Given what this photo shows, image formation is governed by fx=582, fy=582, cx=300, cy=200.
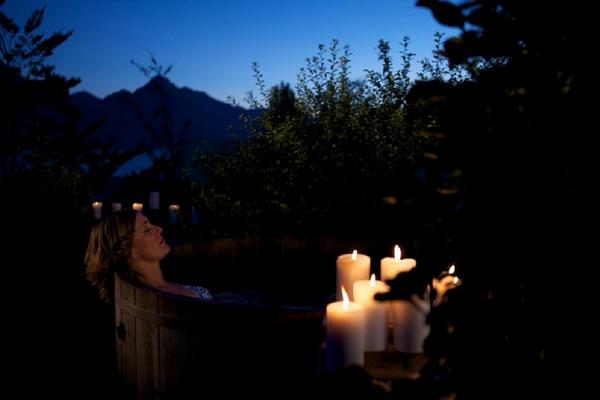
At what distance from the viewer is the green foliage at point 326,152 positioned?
7727 mm

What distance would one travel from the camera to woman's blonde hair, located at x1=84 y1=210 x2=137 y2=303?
4.19 meters

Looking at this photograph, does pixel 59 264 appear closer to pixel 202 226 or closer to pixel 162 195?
pixel 202 226

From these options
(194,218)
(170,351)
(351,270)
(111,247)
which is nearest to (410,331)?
(351,270)

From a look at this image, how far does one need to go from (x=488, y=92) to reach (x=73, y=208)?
383 inches

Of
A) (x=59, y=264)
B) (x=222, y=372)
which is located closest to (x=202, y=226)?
(x=59, y=264)

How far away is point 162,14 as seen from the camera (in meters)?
24.1

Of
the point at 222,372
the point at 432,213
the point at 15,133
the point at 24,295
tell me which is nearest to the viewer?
the point at 432,213

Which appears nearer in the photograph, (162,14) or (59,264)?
(59,264)

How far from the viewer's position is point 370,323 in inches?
94.8

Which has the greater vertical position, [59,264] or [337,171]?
[337,171]

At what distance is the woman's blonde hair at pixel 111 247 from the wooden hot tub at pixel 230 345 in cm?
71

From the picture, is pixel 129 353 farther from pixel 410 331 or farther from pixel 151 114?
pixel 151 114

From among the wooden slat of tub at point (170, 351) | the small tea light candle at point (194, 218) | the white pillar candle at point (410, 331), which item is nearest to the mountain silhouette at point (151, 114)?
the small tea light candle at point (194, 218)

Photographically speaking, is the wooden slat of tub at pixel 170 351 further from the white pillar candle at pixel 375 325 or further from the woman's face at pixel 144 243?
the white pillar candle at pixel 375 325
